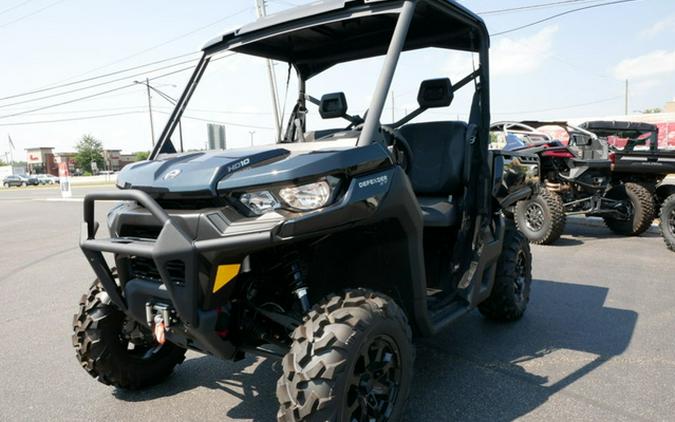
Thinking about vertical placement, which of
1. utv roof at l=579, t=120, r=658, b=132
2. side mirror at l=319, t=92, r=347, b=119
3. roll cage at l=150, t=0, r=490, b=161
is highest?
roll cage at l=150, t=0, r=490, b=161

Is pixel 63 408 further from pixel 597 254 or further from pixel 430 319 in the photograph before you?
pixel 597 254

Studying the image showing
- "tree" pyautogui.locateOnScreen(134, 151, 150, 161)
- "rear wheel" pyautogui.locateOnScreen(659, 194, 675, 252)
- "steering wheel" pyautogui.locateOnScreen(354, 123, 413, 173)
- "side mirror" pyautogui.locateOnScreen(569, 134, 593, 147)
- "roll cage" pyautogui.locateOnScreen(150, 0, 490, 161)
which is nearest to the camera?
"roll cage" pyautogui.locateOnScreen(150, 0, 490, 161)

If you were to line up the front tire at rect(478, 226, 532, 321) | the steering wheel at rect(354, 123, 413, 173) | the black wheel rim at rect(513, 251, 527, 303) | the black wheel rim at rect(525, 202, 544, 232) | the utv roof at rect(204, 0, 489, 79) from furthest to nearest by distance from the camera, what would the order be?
the black wheel rim at rect(525, 202, 544, 232) → the black wheel rim at rect(513, 251, 527, 303) → the front tire at rect(478, 226, 532, 321) → the steering wheel at rect(354, 123, 413, 173) → the utv roof at rect(204, 0, 489, 79)

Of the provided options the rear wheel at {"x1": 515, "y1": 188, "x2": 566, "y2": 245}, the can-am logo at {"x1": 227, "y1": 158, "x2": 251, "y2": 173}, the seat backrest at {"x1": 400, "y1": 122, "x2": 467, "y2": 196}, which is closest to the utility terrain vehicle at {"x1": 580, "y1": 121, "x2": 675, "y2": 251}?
the rear wheel at {"x1": 515, "y1": 188, "x2": 566, "y2": 245}

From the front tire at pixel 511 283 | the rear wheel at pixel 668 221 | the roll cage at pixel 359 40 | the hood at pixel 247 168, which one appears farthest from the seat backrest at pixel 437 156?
the rear wheel at pixel 668 221

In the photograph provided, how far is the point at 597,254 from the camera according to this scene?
24.6 ft

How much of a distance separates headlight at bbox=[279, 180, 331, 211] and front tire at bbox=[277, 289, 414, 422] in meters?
0.49

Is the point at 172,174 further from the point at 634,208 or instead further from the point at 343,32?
the point at 634,208

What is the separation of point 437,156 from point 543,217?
5039 mm

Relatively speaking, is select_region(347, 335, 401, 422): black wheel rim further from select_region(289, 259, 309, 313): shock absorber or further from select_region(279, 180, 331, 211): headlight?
select_region(279, 180, 331, 211): headlight

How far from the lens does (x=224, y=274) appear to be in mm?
2279

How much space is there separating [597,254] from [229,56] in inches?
252

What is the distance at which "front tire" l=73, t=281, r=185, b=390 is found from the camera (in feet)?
9.93

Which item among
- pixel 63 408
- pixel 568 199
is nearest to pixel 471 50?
pixel 63 408
